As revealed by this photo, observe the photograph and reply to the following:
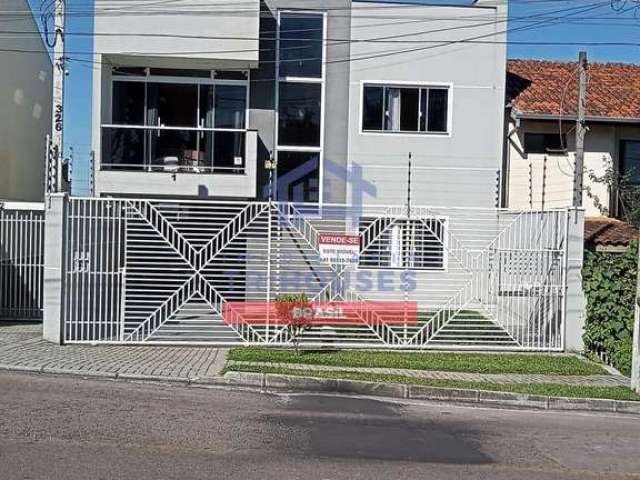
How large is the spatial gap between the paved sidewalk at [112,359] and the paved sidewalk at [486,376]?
78 cm

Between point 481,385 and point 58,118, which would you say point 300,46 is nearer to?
point 58,118

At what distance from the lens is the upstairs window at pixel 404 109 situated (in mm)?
20984

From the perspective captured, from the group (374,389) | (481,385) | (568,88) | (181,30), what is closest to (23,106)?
(181,30)

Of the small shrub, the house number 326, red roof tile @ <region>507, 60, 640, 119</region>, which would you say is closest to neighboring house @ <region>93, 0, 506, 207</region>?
red roof tile @ <region>507, 60, 640, 119</region>

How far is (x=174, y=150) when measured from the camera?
19.5m

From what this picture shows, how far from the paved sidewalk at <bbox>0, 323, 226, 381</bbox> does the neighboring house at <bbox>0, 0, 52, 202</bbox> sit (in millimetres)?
12871

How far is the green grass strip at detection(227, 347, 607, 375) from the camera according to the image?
41.0 ft

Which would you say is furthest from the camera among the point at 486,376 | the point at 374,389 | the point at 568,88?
the point at 568,88

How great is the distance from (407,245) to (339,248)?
51.2 inches

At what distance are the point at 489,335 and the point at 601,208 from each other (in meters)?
9.51

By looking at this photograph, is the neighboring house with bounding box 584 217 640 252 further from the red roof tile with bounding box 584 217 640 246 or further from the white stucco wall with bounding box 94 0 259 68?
the white stucco wall with bounding box 94 0 259 68

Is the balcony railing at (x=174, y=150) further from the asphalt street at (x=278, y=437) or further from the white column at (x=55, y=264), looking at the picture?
the asphalt street at (x=278, y=437)

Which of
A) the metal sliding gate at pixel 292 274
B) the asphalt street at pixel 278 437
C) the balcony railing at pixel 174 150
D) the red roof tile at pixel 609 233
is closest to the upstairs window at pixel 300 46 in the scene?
the balcony railing at pixel 174 150

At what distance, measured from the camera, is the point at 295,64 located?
20922 mm
